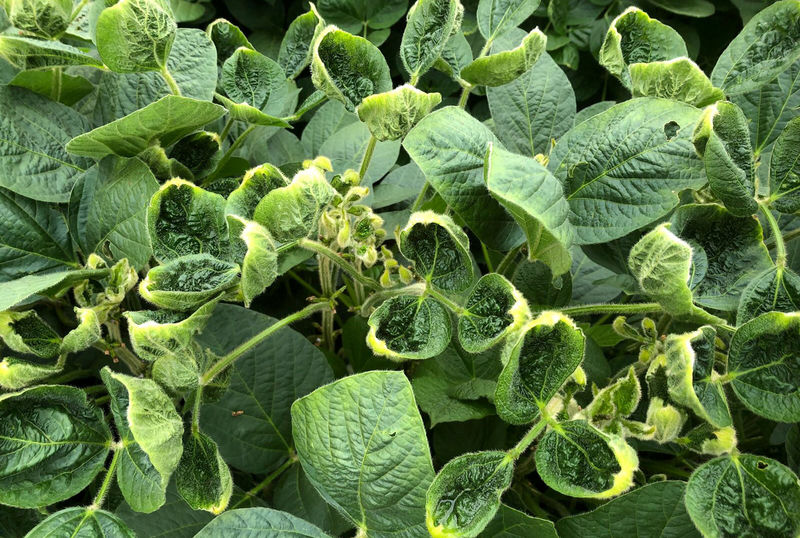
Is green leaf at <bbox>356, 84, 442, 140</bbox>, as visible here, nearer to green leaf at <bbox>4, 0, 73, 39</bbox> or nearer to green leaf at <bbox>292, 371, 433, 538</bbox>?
green leaf at <bbox>292, 371, 433, 538</bbox>

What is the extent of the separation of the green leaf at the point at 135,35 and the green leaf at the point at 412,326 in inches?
12.0

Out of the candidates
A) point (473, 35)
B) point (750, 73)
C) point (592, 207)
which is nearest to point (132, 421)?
point (592, 207)

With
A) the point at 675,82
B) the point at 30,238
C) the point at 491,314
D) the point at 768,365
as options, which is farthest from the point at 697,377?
the point at 30,238

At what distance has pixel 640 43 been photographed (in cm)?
69

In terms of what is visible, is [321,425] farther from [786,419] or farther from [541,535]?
[786,419]

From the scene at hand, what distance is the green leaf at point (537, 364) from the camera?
49 cm

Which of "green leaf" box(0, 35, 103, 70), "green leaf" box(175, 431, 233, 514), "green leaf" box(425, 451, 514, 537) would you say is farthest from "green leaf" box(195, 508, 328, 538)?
"green leaf" box(0, 35, 103, 70)

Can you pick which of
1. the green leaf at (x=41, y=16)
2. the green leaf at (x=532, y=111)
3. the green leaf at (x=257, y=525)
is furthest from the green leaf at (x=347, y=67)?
the green leaf at (x=257, y=525)

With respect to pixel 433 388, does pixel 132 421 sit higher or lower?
higher

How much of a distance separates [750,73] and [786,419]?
34 centimetres

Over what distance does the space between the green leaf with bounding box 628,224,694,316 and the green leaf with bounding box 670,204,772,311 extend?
67mm

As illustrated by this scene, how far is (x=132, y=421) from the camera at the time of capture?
50 centimetres

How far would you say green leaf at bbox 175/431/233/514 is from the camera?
56 cm

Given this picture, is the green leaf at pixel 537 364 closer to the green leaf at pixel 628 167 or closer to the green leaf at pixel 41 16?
the green leaf at pixel 628 167
